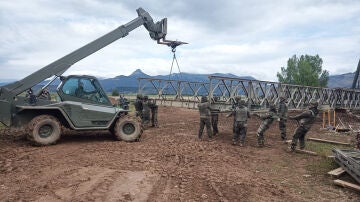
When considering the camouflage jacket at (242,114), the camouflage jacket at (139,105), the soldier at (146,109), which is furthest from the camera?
the camouflage jacket at (139,105)

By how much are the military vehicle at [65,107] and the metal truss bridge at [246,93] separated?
13.5ft

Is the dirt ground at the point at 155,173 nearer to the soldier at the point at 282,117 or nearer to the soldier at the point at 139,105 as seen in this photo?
the soldier at the point at 282,117

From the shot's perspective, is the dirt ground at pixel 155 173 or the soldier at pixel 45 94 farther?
the soldier at pixel 45 94

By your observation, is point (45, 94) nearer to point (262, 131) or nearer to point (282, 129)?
point (262, 131)

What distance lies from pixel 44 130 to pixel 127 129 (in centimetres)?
262

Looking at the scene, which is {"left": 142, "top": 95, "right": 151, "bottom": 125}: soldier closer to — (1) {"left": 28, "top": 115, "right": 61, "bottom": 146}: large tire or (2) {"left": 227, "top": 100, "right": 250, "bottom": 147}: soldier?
(2) {"left": 227, "top": 100, "right": 250, "bottom": 147}: soldier

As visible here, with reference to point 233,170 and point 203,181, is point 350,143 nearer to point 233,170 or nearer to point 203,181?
point 233,170

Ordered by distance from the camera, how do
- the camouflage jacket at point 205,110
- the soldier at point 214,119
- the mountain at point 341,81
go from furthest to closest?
the mountain at point 341,81
the soldier at point 214,119
the camouflage jacket at point 205,110

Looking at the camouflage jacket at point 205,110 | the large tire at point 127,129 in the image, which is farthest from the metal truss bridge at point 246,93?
the large tire at point 127,129

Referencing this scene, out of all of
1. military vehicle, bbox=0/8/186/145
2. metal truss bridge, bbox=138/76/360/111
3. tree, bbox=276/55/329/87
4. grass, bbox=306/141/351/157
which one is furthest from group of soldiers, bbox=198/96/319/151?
tree, bbox=276/55/329/87

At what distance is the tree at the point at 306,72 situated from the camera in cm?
5603

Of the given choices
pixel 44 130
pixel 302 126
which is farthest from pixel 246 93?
pixel 44 130

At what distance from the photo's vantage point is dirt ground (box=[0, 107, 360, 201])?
6.34m

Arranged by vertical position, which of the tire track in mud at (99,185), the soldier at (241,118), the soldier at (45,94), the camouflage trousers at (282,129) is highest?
the soldier at (45,94)
